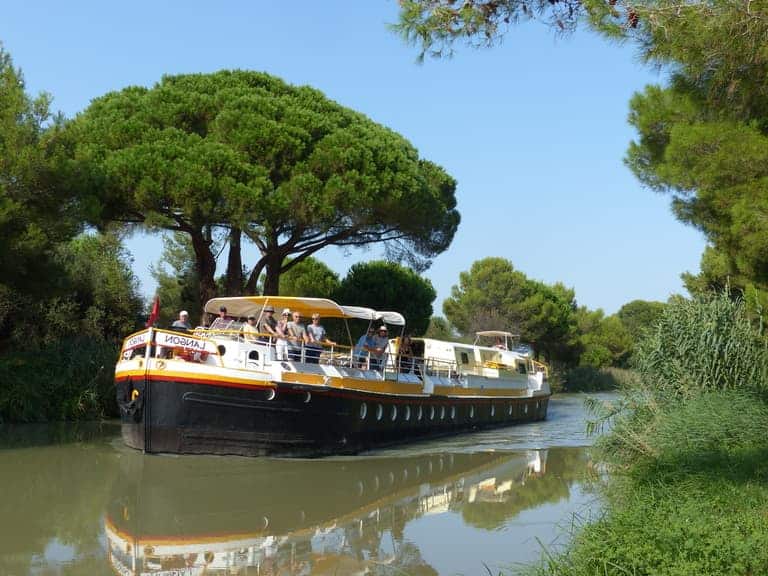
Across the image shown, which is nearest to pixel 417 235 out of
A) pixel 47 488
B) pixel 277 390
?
pixel 277 390

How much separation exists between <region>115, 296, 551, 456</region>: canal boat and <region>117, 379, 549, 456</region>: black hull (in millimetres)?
17

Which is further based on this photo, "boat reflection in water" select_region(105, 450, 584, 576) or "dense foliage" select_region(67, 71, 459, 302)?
"dense foliage" select_region(67, 71, 459, 302)

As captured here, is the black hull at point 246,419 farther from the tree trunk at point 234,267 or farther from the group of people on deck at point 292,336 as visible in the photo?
the tree trunk at point 234,267

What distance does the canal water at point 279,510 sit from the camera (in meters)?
8.80

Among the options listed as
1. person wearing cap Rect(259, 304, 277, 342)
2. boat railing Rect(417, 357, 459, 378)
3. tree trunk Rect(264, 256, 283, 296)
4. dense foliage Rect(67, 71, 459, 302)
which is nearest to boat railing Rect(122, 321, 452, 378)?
person wearing cap Rect(259, 304, 277, 342)

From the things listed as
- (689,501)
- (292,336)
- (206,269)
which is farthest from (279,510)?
(206,269)

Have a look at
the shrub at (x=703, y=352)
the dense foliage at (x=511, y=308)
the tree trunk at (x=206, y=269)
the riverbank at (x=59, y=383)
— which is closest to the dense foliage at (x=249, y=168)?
the tree trunk at (x=206, y=269)

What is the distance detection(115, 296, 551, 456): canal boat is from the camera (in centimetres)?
1462

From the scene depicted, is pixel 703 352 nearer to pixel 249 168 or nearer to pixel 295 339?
pixel 295 339

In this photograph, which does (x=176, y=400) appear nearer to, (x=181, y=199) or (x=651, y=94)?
(x=181, y=199)

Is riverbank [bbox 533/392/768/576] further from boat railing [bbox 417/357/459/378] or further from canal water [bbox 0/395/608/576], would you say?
boat railing [bbox 417/357/459/378]

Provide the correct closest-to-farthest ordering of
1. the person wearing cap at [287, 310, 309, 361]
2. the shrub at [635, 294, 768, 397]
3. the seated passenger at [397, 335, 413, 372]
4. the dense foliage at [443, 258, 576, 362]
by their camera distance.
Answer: the shrub at [635, 294, 768, 397] < the person wearing cap at [287, 310, 309, 361] < the seated passenger at [397, 335, 413, 372] < the dense foliage at [443, 258, 576, 362]

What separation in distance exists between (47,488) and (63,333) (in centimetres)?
1187

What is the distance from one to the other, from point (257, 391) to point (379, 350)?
3.71m
